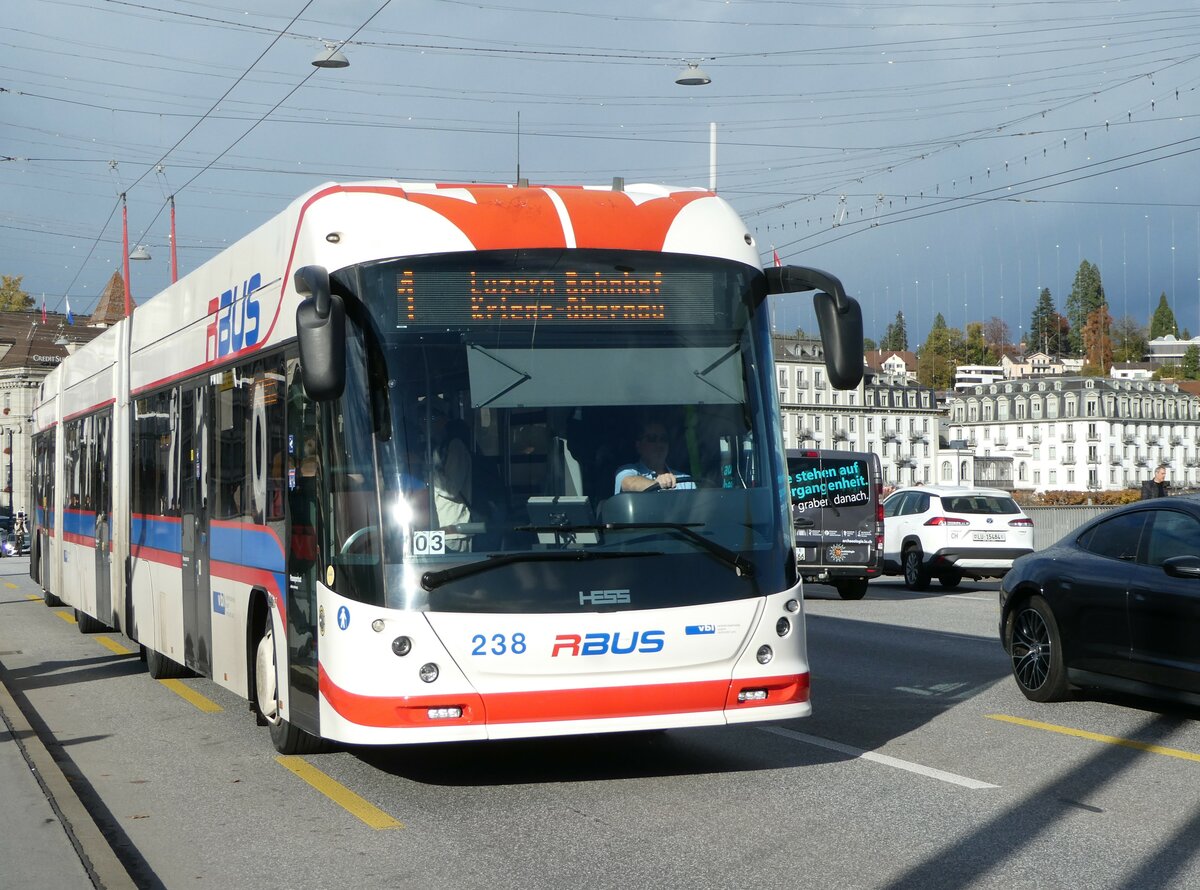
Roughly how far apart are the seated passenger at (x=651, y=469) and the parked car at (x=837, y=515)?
16.2 metres

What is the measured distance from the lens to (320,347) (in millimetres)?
7668

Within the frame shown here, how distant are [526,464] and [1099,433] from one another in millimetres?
139955

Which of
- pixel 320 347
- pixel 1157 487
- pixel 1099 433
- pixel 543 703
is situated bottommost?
pixel 543 703

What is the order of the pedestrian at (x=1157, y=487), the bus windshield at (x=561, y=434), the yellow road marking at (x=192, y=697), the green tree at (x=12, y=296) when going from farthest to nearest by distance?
the green tree at (x=12, y=296) < the pedestrian at (x=1157, y=487) < the yellow road marking at (x=192, y=697) < the bus windshield at (x=561, y=434)

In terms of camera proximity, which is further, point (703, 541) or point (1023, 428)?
point (1023, 428)

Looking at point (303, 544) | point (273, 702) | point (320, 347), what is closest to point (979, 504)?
point (273, 702)

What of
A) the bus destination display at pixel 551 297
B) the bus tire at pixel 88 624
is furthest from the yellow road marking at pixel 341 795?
the bus tire at pixel 88 624

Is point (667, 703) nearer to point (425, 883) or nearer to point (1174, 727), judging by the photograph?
point (425, 883)

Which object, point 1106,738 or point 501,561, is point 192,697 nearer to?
point 501,561

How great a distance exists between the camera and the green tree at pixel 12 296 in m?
116

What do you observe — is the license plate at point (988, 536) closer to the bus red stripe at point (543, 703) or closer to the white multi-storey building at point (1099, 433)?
the bus red stripe at point (543, 703)

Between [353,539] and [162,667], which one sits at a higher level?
[353,539]

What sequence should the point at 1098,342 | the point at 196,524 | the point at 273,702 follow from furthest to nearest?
1. the point at 1098,342
2. the point at 196,524
3. the point at 273,702

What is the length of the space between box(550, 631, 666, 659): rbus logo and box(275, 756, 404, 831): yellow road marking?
3.65 feet
